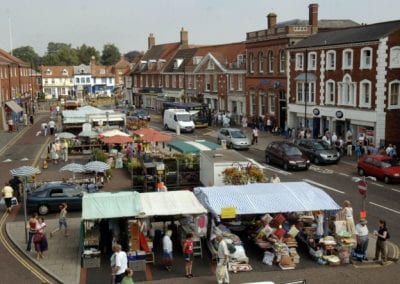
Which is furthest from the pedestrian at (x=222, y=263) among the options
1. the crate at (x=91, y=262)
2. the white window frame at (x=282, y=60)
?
the white window frame at (x=282, y=60)

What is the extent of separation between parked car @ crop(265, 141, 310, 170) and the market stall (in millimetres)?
13870

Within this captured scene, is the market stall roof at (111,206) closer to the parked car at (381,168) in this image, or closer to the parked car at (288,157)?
the parked car at (381,168)

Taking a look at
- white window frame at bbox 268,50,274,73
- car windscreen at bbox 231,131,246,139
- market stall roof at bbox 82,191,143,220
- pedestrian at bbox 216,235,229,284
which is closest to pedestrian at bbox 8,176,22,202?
market stall roof at bbox 82,191,143,220

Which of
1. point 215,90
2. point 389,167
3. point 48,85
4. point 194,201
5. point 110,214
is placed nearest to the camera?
point 110,214

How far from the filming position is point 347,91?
44500 millimetres

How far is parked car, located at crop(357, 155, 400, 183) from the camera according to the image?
30203 millimetres

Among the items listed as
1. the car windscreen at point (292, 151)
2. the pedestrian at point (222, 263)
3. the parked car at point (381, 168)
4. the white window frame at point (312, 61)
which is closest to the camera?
the pedestrian at point (222, 263)

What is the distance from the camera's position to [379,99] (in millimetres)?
40375

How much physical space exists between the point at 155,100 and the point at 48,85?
53098 mm

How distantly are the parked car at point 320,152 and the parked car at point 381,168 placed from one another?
3.45m

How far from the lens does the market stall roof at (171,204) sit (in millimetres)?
18141

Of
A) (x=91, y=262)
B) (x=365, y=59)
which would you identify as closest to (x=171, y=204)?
(x=91, y=262)

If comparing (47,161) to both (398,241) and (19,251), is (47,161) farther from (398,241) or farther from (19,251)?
(398,241)

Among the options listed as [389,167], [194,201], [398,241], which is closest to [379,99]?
[389,167]
